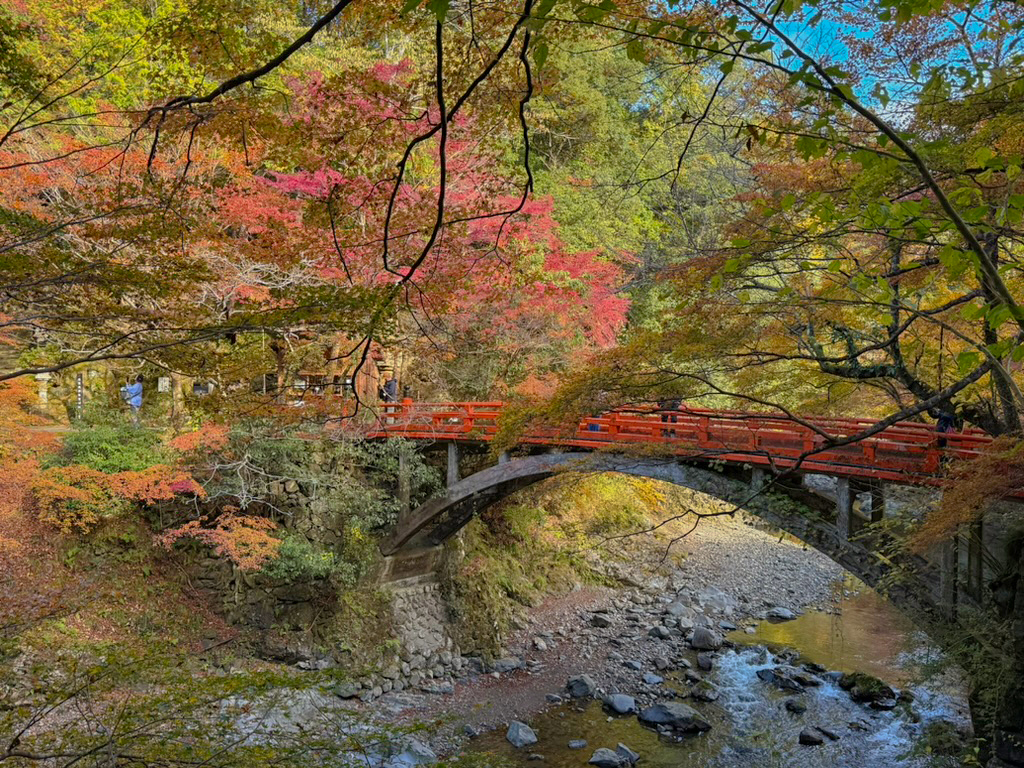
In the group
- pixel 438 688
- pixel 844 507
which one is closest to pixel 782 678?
pixel 844 507

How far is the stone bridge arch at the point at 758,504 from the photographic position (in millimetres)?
7004

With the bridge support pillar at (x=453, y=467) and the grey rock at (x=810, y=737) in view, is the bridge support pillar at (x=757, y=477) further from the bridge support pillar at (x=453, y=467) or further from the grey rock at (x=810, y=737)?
the bridge support pillar at (x=453, y=467)

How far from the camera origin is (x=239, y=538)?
364 inches

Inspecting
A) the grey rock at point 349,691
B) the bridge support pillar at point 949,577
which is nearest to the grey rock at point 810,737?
the bridge support pillar at point 949,577

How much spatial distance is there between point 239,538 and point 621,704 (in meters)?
5.55

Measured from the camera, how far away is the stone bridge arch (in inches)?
276

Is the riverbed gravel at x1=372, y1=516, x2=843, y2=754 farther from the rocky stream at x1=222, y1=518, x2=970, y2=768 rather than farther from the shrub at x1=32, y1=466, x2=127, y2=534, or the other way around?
the shrub at x1=32, y1=466, x2=127, y2=534

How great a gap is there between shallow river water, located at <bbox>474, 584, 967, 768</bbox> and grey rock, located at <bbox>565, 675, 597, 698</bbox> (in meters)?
0.20

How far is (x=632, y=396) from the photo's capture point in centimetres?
638

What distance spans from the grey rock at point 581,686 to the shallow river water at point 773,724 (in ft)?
0.65

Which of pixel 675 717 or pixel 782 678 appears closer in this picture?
pixel 675 717

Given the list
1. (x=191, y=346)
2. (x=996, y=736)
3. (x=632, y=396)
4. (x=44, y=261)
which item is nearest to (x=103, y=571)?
(x=191, y=346)

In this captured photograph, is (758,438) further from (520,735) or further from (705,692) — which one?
(520,735)

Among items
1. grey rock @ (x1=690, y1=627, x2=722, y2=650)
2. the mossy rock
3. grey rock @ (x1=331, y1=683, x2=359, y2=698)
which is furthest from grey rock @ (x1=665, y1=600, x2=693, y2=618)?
grey rock @ (x1=331, y1=683, x2=359, y2=698)
